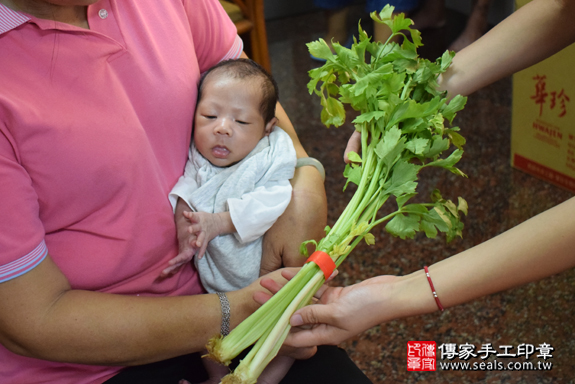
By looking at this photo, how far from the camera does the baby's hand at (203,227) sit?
1.18 m

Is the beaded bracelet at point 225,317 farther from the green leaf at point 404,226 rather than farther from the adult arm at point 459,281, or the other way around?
the green leaf at point 404,226

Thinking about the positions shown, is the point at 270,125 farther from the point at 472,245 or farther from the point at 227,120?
the point at 472,245

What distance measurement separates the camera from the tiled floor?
192cm

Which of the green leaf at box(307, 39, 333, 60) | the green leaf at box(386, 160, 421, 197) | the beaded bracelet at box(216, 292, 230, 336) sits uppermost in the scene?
the green leaf at box(307, 39, 333, 60)

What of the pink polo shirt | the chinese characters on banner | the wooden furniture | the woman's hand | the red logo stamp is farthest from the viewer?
the wooden furniture

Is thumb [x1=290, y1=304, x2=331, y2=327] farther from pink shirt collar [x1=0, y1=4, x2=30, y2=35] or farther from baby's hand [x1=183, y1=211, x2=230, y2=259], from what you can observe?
pink shirt collar [x1=0, y1=4, x2=30, y2=35]

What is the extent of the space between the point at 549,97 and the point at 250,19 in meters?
1.39

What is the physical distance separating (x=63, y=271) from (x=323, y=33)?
360 centimetres

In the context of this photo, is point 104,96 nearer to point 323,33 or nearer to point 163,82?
point 163,82

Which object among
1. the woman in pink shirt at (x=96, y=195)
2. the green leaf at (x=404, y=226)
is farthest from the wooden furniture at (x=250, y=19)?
the green leaf at (x=404, y=226)

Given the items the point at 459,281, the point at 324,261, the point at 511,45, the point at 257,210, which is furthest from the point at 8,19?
the point at 511,45

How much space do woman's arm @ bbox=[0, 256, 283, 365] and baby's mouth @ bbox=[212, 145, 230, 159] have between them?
342mm

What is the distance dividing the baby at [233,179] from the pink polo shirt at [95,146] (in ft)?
0.15

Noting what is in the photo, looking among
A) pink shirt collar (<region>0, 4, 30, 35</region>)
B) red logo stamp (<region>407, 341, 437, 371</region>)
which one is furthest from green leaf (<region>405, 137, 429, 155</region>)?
red logo stamp (<region>407, 341, 437, 371</region>)
